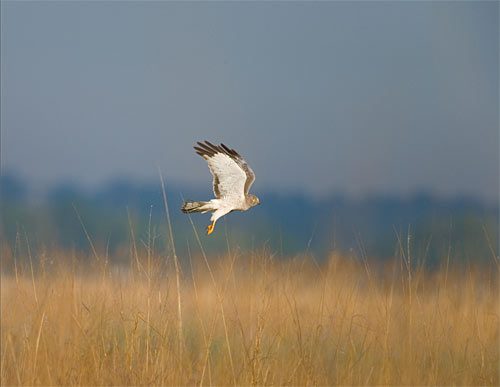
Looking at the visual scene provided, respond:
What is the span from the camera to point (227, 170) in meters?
5.48

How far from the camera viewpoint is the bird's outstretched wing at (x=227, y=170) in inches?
213

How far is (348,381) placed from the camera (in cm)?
420

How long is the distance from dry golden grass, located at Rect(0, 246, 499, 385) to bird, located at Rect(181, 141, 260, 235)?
3.45 feet

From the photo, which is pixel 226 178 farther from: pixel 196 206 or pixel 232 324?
pixel 232 324

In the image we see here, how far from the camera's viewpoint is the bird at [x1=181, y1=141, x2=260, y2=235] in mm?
5418

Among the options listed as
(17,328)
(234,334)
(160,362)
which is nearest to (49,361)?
(17,328)

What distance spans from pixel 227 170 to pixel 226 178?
0.17 feet

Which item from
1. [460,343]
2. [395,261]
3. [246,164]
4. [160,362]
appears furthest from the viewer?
[246,164]

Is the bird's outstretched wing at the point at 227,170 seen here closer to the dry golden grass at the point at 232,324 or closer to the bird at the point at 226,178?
the bird at the point at 226,178

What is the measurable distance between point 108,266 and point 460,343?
1966 mm

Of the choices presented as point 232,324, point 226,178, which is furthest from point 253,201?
point 232,324

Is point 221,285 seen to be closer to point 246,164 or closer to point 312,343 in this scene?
point 312,343

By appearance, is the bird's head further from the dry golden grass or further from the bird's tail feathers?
the dry golden grass

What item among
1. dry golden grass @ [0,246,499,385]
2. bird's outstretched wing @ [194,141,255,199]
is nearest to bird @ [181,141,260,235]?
bird's outstretched wing @ [194,141,255,199]
